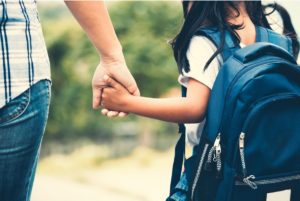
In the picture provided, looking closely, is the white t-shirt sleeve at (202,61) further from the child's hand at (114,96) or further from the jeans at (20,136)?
the jeans at (20,136)

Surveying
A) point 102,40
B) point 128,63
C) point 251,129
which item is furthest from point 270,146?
point 128,63

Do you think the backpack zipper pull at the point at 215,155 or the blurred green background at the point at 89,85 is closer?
the backpack zipper pull at the point at 215,155

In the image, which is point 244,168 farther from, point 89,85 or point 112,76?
point 89,85

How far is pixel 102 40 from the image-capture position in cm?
114

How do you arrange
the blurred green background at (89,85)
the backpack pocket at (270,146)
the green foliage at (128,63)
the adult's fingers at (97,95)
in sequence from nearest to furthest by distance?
the backpack pocket at (270,146) < the adult's fingers at (97,95) < the blurred green background at (89,85) < the green foliage at (128,63)

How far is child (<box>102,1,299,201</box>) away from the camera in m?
1.26

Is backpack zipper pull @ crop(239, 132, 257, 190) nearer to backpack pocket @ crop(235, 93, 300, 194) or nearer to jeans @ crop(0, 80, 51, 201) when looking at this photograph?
backpack pocket @ crop(235, 93, 300, 194)

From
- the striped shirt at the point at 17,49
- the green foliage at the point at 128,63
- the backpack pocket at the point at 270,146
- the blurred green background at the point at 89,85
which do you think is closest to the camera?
the striped shirt at the point at 17,49

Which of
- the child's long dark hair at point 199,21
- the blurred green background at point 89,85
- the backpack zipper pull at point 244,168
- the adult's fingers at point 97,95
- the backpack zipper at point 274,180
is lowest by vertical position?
the blurred green background at point 89,85

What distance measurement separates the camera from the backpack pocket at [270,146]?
1.18m

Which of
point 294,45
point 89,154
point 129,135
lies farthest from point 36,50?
point 129,135

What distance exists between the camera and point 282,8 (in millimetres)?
1520

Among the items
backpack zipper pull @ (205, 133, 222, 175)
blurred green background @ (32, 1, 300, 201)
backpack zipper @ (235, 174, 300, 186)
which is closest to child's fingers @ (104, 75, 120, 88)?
backpack zipper pull @ (205, 133, 222, 175)

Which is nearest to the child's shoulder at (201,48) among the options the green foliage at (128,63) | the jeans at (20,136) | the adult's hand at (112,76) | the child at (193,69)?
the child at (193,69)
